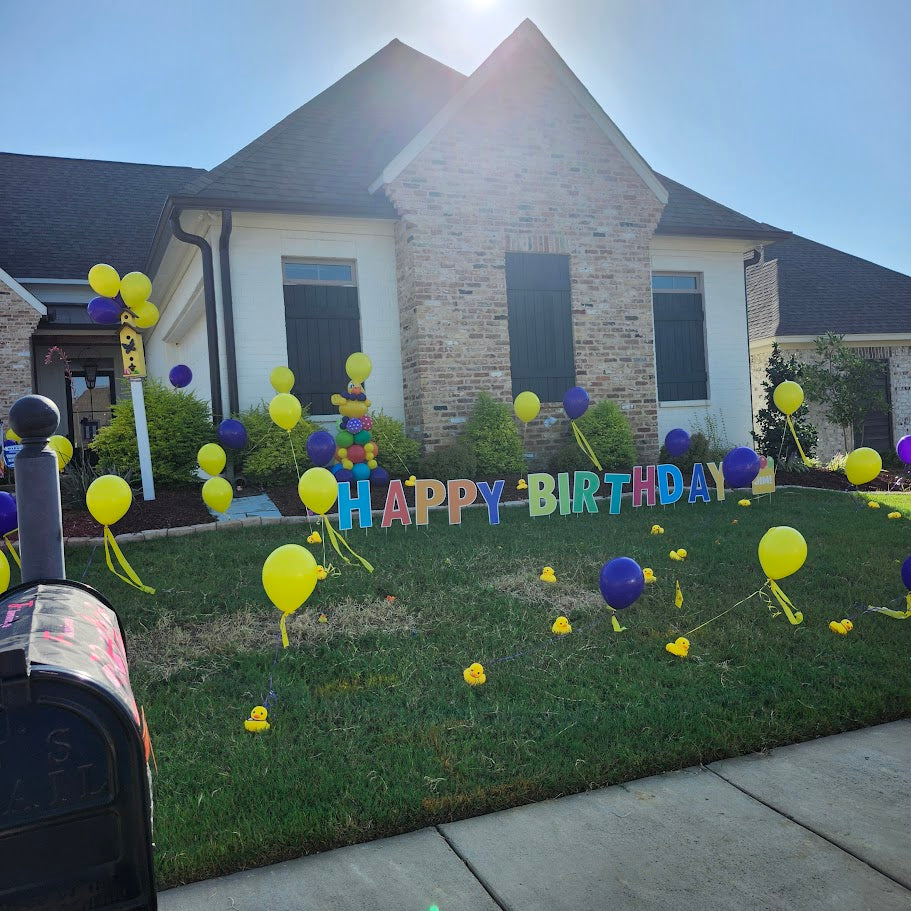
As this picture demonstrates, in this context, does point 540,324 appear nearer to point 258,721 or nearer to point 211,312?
point 211,312

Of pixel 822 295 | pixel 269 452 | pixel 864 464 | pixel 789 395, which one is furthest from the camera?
pixel 822 295

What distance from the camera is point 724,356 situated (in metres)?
13.3

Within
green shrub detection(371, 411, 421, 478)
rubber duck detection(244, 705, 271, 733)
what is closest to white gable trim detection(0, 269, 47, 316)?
green shrub detection(371, 411, 421, 478)

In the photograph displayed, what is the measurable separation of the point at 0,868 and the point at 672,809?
86.8 inches

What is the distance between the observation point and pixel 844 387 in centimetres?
1556

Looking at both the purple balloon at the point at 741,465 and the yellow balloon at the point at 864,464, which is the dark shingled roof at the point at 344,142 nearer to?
the purple balloon at the point at 741,465

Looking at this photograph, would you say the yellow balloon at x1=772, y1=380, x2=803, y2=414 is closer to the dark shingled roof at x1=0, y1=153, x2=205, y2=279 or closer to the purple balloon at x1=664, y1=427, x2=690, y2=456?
the purple balloon at x1=664, y1=427, x2=690, y2=456

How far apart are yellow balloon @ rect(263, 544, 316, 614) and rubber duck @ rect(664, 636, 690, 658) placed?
2005mm

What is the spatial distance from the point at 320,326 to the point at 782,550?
7.95m

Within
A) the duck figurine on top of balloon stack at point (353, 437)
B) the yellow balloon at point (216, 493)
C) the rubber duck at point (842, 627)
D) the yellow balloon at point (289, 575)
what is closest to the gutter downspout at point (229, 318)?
the duck figurine on top of balloon stack at point (353, 437)

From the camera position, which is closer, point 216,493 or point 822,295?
point 216,493

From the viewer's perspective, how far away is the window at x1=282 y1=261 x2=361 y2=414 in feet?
34.7

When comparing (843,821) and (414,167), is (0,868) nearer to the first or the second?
(843,821)

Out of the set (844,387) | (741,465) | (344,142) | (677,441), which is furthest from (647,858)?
(844,387)
